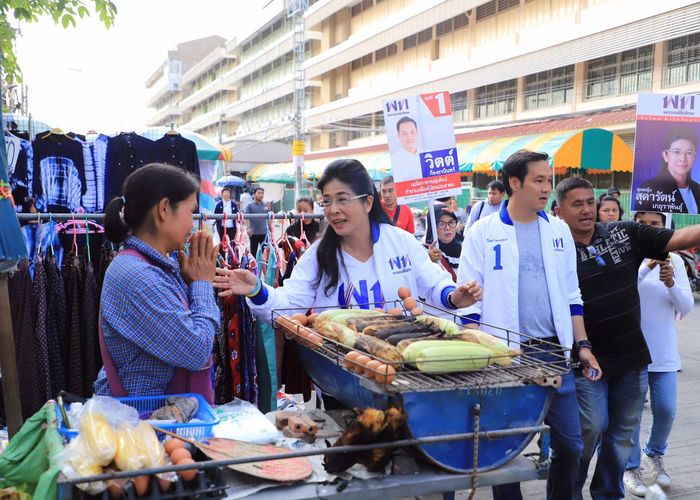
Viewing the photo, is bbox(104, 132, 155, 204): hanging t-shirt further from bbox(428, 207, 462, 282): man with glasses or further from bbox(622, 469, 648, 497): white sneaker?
bbox(622, 469, 648, 497): white sneaker

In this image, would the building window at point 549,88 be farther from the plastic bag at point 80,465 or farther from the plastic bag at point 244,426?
the plastic bag at point 80,465

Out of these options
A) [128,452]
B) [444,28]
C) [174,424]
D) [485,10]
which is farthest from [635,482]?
[444,28]

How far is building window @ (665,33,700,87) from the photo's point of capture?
18.6 meters

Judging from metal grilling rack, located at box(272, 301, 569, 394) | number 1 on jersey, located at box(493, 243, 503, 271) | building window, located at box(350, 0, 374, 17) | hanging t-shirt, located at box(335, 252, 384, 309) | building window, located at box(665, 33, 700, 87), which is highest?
building window, located at box(350, 0, 374, 17)

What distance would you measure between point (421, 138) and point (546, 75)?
2107 centimetres

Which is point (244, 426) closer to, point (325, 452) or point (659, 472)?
point (325, 452)

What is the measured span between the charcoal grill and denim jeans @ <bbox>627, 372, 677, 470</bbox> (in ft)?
9.36

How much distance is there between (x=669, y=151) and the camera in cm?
519

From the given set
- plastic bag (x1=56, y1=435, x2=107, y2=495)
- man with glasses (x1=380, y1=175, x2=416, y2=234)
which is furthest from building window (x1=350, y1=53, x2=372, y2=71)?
plastic bag (x1=56, y1=435, x2=107, y2=495)

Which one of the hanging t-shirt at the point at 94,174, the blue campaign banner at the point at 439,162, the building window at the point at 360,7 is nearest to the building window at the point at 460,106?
the building window at the point at 360,7

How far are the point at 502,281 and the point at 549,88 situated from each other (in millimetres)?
23355

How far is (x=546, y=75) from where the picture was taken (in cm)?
2508

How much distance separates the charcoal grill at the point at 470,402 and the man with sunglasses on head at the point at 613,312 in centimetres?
185

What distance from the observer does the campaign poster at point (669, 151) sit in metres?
5.13
